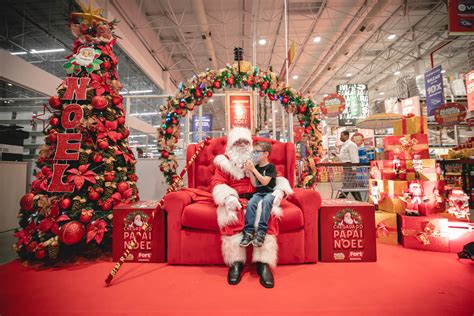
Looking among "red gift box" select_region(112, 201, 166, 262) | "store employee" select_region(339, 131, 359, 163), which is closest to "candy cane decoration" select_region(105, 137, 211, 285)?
"red gift box" select_region(112, 201, 166, 262)

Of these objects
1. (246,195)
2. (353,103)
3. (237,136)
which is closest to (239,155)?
(237,136)

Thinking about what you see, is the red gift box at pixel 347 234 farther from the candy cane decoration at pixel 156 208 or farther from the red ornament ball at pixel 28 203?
the red ornament ball at pixel 28 203

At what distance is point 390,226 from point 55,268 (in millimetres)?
4013

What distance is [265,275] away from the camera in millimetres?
2119

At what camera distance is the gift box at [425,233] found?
2.89 m

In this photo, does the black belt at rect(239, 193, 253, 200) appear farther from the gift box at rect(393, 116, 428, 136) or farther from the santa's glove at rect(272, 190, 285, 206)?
the gift box at rect(393, 116, 428, 136)

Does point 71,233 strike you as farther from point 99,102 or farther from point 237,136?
point 237,136

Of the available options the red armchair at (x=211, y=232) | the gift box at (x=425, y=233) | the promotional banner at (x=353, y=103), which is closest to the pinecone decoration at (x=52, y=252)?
the red armchair at (x=211, y=232)

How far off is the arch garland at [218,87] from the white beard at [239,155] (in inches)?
55.1

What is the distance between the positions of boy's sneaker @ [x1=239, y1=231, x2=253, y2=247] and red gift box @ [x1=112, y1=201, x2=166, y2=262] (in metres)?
0.93

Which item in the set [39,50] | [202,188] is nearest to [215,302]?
[202,188]

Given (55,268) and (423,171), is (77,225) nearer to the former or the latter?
(55,268)

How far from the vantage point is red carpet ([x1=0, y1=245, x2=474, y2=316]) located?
1.73m

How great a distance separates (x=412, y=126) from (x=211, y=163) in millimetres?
2929
